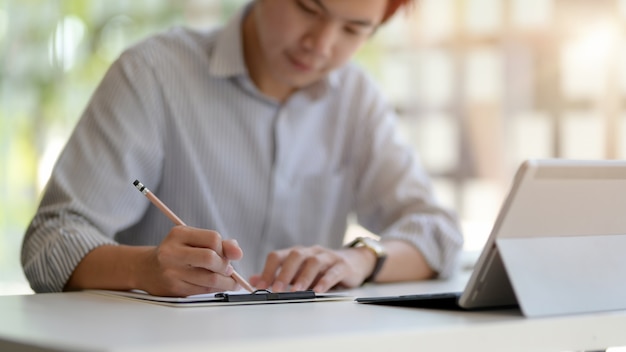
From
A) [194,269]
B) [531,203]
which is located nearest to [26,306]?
[194,269]

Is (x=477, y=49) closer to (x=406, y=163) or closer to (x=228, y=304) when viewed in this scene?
(x=406, y=163)

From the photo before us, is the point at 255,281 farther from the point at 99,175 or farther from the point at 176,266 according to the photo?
the point at 99,175

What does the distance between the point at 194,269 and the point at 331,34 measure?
63 cm

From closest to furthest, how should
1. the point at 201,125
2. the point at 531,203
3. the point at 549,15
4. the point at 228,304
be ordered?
the point at 531,203
the point at 228,304
the point at 201,125
the point at 549,15

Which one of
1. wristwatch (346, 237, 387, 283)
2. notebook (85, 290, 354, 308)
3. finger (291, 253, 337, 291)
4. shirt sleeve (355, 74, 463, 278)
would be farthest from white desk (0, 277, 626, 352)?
shirt sleeve (355, 74, 463, 278)

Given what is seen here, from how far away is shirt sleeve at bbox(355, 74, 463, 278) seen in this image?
1.69 m

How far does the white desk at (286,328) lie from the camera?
0.73m

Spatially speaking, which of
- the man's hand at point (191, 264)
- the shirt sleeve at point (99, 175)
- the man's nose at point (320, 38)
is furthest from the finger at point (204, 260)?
the man's nose at point (320, 38)

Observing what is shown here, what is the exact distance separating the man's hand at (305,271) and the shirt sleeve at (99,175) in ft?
0.86

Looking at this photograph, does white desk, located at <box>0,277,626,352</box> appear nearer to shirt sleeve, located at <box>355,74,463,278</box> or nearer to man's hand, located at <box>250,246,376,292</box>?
man's hand, located at <box>250,246,376,292</box>

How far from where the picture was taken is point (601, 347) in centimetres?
96

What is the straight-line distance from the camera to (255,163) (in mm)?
1792

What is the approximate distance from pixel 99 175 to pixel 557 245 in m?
0.81

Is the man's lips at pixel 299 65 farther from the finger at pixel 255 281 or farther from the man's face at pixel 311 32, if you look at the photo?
the finger at pixel 255 281
